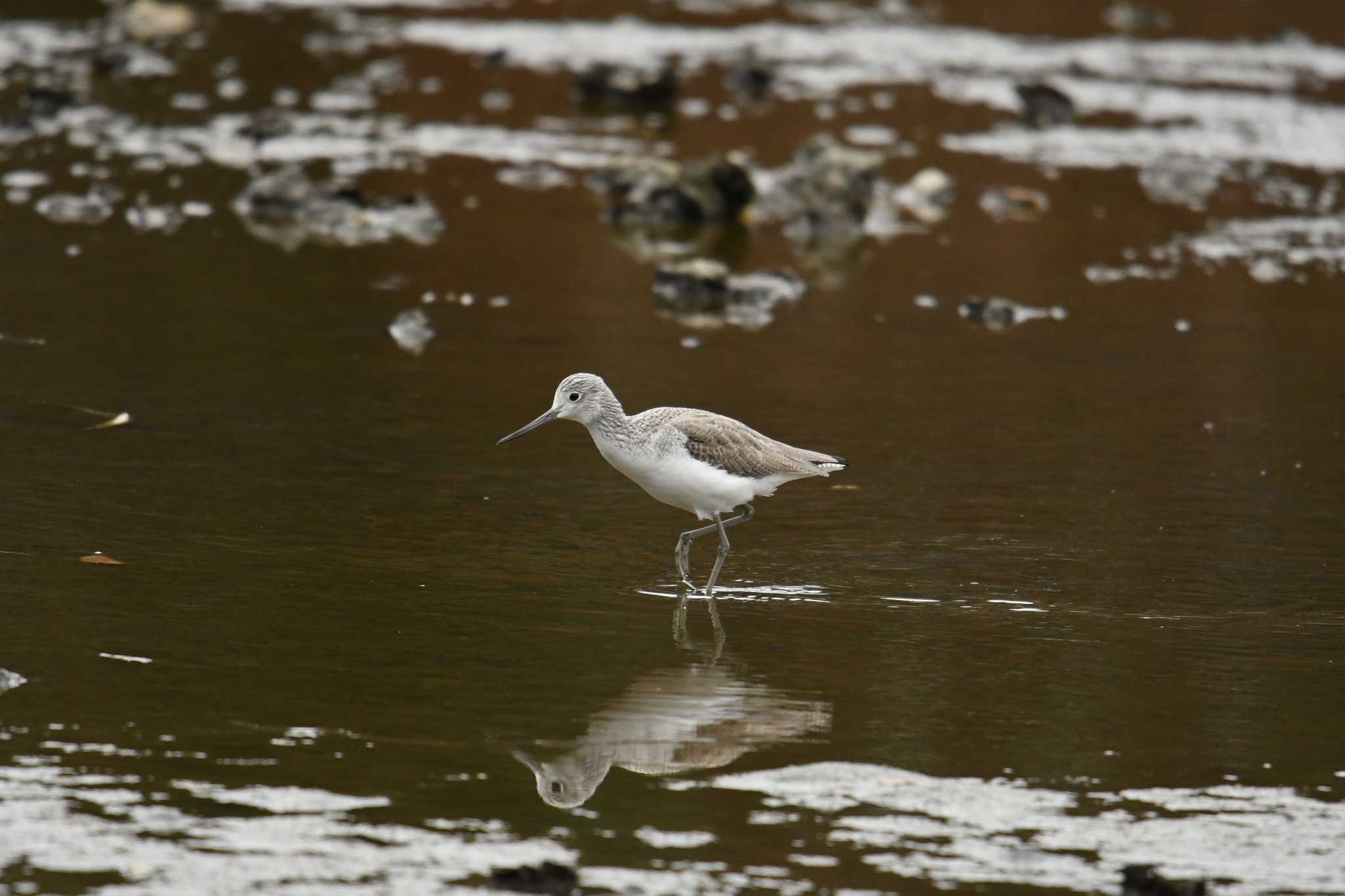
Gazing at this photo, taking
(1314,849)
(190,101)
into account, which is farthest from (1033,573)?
(190,101)

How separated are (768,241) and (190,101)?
9185 mm

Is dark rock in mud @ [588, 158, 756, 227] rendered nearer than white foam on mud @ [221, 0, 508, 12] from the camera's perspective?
Yes

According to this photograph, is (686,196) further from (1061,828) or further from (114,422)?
(1061,828)

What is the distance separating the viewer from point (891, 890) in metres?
6.25

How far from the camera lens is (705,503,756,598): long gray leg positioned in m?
9.69

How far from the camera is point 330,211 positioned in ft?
61.7

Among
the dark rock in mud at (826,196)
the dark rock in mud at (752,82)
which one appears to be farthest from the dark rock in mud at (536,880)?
the dark rock in mud at (752,82)

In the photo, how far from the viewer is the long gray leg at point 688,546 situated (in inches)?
390

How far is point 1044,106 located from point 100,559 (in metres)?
18.3

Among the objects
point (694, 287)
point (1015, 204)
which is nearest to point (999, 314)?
point (694, 287)

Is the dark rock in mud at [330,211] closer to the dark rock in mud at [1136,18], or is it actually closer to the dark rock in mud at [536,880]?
the dark rock in mud at [536,880]

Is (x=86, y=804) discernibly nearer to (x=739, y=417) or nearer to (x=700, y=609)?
(x=700, y=609)

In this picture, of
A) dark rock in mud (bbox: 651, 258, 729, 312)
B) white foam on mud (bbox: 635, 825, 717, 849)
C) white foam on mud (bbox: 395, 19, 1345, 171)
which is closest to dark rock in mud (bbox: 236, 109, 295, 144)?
white foam on mud (bbox: 395, 19, 1345, 171)

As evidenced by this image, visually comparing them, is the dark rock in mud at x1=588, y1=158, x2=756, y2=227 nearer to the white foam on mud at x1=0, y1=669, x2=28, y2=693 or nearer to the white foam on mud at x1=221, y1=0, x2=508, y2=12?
the white foam on mud at x1=0, y1=669, x2=28, y2=693
